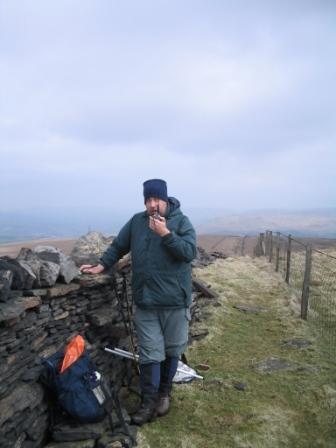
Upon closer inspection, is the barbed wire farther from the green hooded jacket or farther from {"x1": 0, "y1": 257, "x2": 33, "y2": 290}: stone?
{"x1": 0, "y1": 257, "x2": 33, "y2": 290}: stone

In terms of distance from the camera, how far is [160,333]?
18.9ft

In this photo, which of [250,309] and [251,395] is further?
[250,309]

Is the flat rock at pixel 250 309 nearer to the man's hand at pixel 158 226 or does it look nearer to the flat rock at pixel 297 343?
the flat rock at pixel 297 343

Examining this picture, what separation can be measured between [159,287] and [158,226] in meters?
0.82

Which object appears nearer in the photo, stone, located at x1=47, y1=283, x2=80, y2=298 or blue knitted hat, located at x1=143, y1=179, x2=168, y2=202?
stone, located at x1=47, y1=283, x2=80, y2=298

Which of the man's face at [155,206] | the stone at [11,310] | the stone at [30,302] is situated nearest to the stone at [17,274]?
the stone at [30,302]

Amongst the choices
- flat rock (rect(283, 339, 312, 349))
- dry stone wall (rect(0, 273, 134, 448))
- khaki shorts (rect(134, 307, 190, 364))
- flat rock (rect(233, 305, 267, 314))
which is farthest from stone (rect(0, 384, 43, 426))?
flat rock (rect(233, 305, 267, 314))

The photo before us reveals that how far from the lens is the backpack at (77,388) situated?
495 centimetres

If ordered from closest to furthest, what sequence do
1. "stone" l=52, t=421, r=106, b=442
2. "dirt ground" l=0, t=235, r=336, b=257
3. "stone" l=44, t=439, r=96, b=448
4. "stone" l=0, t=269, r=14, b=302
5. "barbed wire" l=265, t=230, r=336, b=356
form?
"stone" l=0, t=269, r=14, b=302
"stone" l=44, t=439, r=96, b=448
"stone" l=52, t=421, r=106, b=442
"barbed wire" l=265, t=230, r=336, b=356
"dirt ground" l=0, t=235, r=336, b=257

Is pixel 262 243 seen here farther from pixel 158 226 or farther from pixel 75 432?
pixel 75 432

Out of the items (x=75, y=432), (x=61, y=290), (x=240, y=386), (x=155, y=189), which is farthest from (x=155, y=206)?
(x=240, y=386)

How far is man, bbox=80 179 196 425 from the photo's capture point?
5.46m

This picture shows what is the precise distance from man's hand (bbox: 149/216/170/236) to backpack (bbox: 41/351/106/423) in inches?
71.5

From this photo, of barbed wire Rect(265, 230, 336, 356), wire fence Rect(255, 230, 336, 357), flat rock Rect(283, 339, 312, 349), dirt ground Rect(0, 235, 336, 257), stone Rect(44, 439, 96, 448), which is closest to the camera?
stone Rect(44, 439, 96, 448)
